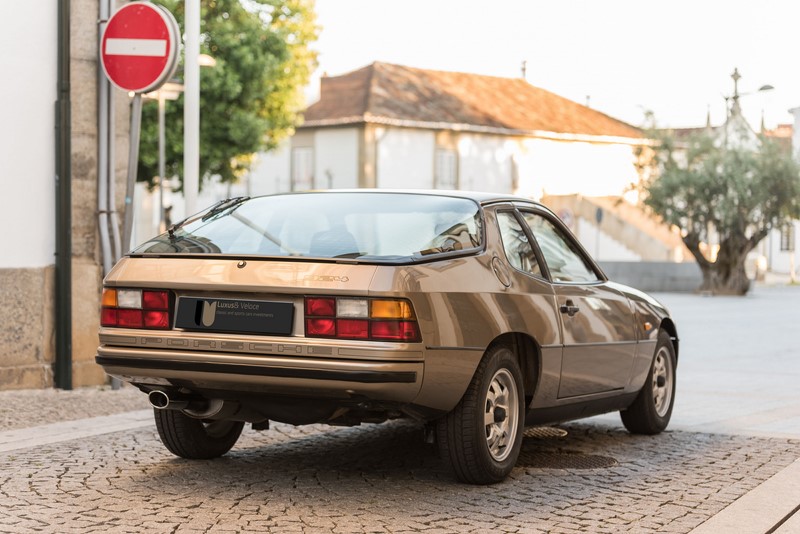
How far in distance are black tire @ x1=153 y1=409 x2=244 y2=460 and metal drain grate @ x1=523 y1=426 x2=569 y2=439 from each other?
2.21 metres

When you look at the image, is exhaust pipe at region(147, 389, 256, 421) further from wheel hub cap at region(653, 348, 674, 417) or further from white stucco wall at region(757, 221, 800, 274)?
white stucco wall at region(757, 221, 800, 274)

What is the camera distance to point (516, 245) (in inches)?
289

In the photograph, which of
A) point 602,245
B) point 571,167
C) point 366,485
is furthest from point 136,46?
point 571,167

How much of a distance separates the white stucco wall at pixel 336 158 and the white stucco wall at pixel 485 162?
569cm

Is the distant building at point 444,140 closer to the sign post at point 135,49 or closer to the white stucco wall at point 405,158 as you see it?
the white stucco wall at point 405,158

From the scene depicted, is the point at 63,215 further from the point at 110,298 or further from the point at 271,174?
the point at 271,174

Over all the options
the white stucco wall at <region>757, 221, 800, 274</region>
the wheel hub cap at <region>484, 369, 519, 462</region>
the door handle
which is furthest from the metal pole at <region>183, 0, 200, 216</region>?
the white stucco wall at <region>757, 221, 800, 274</region>

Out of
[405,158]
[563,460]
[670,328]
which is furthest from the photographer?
[405,158]

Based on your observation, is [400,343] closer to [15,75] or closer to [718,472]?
[718,472]

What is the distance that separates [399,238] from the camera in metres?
6.58

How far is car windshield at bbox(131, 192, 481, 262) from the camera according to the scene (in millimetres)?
6496

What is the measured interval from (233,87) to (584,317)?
104 feet

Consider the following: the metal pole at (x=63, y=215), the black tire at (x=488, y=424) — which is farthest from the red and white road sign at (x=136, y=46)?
the black tire at (x=488, y=424)

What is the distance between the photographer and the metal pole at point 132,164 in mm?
10352
